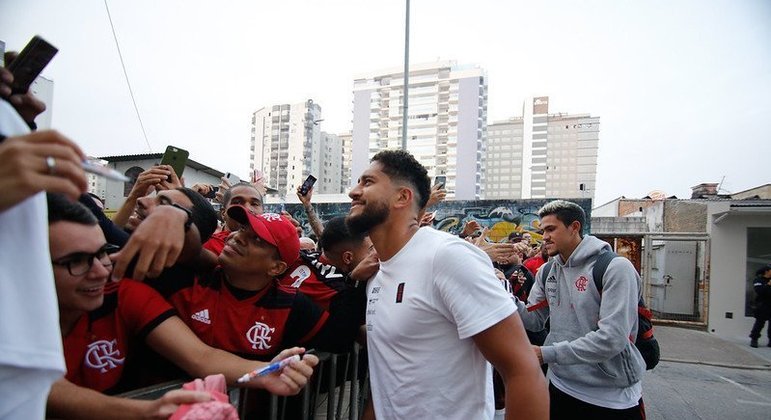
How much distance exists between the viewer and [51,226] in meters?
1.40

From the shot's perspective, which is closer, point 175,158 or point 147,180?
point 147,180

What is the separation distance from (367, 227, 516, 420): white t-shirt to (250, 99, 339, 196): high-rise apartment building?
9191 cm

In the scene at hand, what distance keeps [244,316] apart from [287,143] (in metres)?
103

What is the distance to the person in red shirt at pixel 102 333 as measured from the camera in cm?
144

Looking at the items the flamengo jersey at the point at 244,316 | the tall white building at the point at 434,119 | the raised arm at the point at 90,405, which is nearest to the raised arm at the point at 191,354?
the flamengo jersey at the point at 244,316

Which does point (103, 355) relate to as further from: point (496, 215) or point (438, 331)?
point (496, 215)

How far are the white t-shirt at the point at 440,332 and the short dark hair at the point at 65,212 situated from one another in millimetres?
1273

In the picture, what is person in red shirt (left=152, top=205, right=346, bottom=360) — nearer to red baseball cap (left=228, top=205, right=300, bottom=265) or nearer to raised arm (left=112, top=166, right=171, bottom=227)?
red baseball cap (left=228, top=205, right=300, bottom=265)

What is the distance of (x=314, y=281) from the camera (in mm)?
3061

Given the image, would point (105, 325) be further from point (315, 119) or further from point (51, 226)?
point (315, 119)

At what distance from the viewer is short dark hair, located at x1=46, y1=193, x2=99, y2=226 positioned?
1.42m

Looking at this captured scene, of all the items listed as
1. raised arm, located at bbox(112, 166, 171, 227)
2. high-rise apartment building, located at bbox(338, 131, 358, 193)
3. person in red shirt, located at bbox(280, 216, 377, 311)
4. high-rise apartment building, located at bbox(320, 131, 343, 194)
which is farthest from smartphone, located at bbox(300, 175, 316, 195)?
high-rise apartment building, located at bbox(338, 131, 358, 193)

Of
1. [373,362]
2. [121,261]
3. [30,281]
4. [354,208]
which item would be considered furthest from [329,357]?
[30,281]

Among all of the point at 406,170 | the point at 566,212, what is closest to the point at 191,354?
the point at 406,170
